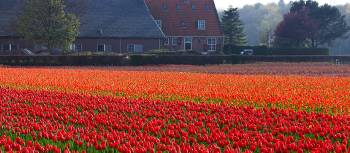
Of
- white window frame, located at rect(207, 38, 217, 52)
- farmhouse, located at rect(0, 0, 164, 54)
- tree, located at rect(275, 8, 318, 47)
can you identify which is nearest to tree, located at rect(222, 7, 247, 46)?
tree, located at rect(275, 8, 318, 47)

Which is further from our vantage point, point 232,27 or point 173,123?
point 232,27

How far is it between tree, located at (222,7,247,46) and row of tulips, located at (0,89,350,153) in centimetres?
7210

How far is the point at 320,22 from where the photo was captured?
3388 inches

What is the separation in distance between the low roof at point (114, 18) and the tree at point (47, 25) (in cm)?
746

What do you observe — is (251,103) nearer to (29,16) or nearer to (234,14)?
(29,16)

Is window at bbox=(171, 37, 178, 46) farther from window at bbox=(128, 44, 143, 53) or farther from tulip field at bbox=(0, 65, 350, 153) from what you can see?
tulip field at bbox=(0, 65, 350, 153)

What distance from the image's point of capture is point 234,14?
86500 mm

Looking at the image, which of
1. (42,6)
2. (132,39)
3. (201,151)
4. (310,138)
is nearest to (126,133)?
(201,151)

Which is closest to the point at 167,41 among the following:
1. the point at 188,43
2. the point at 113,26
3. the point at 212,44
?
the point at 188,43

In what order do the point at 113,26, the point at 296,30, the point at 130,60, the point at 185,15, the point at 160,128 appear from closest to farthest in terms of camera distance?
the point at 160,128 < the point at 130,60 < the point at 113,26 < the point at 185,15 < the point at 296,30

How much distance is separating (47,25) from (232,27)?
37.9 metres

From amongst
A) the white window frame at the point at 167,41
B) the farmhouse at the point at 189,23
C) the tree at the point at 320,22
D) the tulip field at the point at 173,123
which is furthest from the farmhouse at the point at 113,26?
the tulip field at the point at 173,123

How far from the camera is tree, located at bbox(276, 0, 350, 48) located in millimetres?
84219

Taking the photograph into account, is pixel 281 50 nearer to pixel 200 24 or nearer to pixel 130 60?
pixel 200 24
